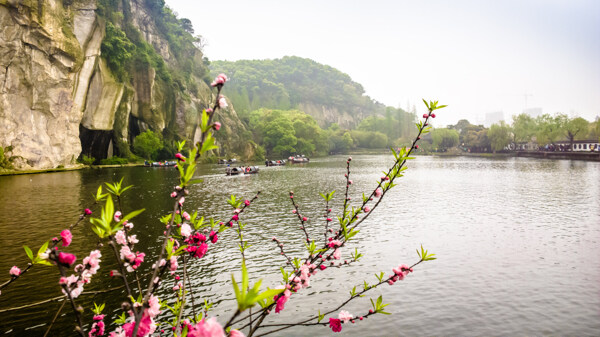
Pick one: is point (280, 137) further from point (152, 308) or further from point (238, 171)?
point (152, 308)

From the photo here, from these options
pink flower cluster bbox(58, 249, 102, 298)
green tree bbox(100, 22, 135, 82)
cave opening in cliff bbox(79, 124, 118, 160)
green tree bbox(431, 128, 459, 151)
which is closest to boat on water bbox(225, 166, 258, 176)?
cave opening in cliff bbox(79, 124, 118, 160)

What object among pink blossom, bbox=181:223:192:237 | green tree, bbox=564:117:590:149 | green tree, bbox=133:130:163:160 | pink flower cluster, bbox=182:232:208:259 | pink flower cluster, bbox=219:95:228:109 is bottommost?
pink flower cluster, bbox=182:232:208:259

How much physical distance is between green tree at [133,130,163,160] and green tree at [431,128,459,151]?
12437cm

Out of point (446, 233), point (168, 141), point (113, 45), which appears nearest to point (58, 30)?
point (113, 45)

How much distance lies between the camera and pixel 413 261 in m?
17.1

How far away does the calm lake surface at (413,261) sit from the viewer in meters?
11.6

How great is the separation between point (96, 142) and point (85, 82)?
43.6 feet

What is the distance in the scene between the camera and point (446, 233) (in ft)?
73.5

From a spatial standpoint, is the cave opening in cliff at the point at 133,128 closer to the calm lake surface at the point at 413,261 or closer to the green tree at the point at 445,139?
the calm lake surface at the point at 413,261

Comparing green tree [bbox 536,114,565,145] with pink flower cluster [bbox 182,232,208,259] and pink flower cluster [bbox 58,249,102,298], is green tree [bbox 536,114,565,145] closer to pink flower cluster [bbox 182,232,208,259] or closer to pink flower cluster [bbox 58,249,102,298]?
pink flower cluster [bbox 182,232,208,259]

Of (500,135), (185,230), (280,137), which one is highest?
(280,137)

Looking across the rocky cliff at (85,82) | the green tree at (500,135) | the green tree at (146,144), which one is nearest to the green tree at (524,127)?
the green tree at (500,135)

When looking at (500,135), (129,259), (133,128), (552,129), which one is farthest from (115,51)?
(500,135)

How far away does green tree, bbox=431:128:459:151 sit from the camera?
524ft
